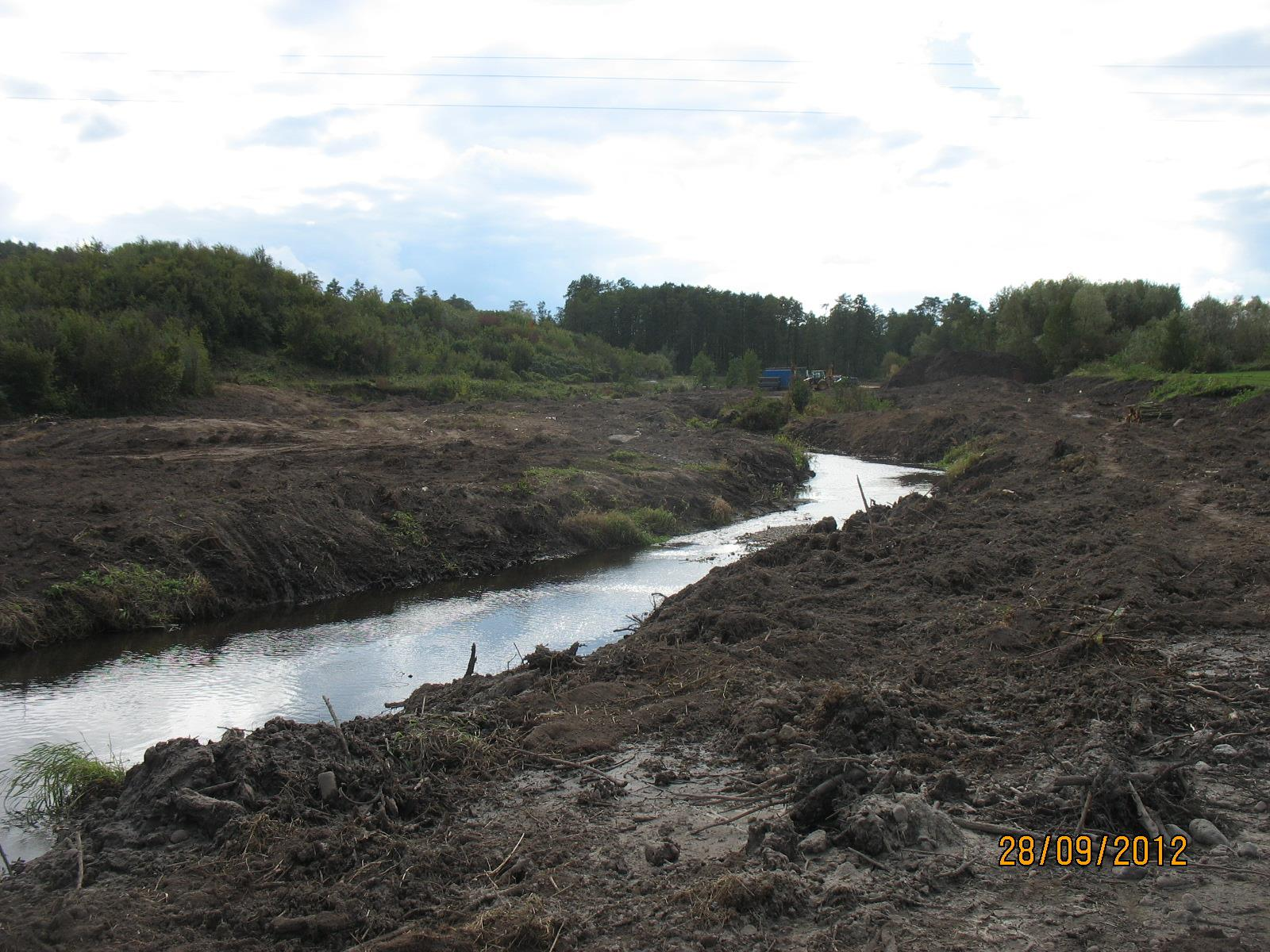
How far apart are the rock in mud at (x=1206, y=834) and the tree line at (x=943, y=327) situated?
4831 centimetres

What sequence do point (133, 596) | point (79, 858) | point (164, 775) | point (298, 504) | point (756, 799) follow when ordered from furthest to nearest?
point (298, 504) → point (133, 596) → point (164, 775) → point (756, 799) → point (79, 858)

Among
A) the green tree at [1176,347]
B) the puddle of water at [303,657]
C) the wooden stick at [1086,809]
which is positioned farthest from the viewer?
the green tree at [1176,347]

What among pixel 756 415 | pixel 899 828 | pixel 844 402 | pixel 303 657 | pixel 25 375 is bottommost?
pixel 303 657

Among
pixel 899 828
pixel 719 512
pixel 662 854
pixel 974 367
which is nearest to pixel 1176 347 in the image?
pixel 974 367

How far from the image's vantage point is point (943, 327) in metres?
90.8

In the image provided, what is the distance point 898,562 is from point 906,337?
104 metres

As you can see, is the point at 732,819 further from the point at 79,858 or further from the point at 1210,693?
the point at 1210,693

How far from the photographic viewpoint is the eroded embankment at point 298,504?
1389 cm

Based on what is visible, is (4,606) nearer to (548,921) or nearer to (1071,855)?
(548,921)

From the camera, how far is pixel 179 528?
49.9 ft

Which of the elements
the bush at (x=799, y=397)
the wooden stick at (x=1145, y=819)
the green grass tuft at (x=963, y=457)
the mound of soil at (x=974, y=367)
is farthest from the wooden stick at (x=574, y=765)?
the mound of soil at (x=974, y=367)

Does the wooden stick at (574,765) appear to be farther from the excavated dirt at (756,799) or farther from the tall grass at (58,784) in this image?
the tall grass at (58,784)

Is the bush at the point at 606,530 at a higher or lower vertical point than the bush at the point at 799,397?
lower

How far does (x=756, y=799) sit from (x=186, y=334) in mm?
35986
